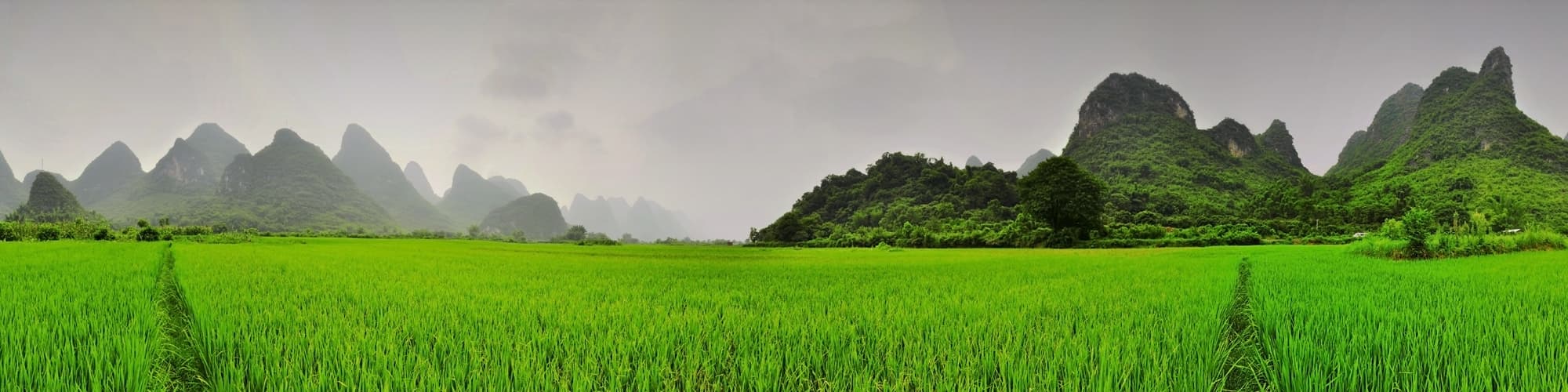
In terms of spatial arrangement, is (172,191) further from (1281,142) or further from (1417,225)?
(1281,142)

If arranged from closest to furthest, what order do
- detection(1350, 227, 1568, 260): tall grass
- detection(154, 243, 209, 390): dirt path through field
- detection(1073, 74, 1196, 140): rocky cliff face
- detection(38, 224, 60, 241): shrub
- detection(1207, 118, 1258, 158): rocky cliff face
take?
detection(154, 243, 209, 390): dirt path through field < detection(1350, 227, 1568, 260): tall grass < detection(38, 224, 60, 241): shrub < detection(1207, 118, 1258, 158): rocky cliff face < detection(1073, 74, 1196, 140): rocky cliff face

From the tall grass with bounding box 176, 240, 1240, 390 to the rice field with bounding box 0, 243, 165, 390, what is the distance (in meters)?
0.31

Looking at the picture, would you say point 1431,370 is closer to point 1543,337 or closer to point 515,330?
point 1543,337

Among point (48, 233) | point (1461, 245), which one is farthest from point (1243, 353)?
point (48, 233)

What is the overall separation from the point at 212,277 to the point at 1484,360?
40.2 ft

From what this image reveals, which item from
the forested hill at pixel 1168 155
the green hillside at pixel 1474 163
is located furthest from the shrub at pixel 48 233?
the green hillside at pixel 1474 163

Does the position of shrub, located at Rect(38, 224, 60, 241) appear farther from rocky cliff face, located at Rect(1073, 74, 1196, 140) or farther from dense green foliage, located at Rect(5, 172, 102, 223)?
rocky cliff face, located at Rect(1073, 74, 1196, 140)

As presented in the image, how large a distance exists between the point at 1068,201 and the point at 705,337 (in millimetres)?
40131

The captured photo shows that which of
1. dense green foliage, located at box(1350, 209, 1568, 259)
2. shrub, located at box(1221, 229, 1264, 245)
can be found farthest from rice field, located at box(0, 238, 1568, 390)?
shrub, located at box(1221, 229, 1264, 245)

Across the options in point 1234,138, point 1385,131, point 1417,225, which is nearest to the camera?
point 1417,225

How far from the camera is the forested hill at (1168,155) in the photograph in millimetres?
→ 67000

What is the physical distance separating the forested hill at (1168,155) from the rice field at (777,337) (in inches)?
2419

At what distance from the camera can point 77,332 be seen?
3.42m

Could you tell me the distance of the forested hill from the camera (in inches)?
2638
